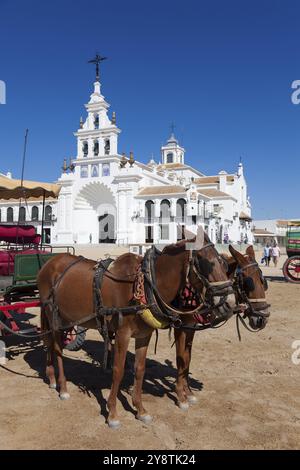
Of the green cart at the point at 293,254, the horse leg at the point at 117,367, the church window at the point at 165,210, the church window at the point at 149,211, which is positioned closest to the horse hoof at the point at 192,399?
the horse leg at the point at 117,367

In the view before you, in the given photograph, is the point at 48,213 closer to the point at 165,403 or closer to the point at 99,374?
the point at 99,374

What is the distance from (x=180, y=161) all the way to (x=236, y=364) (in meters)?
71.6

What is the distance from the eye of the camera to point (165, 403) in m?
4.30

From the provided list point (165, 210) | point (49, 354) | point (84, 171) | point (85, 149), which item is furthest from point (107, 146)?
point (49, 354)

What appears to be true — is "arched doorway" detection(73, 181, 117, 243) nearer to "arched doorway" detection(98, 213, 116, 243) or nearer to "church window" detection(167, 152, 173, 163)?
"arched doorway" detection(98, 213, 116, 243)

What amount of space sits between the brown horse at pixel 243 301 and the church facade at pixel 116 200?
3879cm

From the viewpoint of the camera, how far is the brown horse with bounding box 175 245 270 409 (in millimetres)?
3885

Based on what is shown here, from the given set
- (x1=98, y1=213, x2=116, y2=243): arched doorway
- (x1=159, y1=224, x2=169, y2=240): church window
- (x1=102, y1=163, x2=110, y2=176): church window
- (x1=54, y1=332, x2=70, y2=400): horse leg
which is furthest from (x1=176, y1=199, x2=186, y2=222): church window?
(x1=54, y1=332, x2=70, y2=400): horse leg

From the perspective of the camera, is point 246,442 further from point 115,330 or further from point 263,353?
point 263,353

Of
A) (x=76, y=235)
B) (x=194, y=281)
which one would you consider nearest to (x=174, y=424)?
(x=194, y=281)

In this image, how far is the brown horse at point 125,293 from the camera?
138 inches

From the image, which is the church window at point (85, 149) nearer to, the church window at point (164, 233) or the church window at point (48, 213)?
the church window at point (48, 213)

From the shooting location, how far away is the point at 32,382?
4.87 m

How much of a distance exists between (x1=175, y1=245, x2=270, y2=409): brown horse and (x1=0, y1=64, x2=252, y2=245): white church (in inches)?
1542
